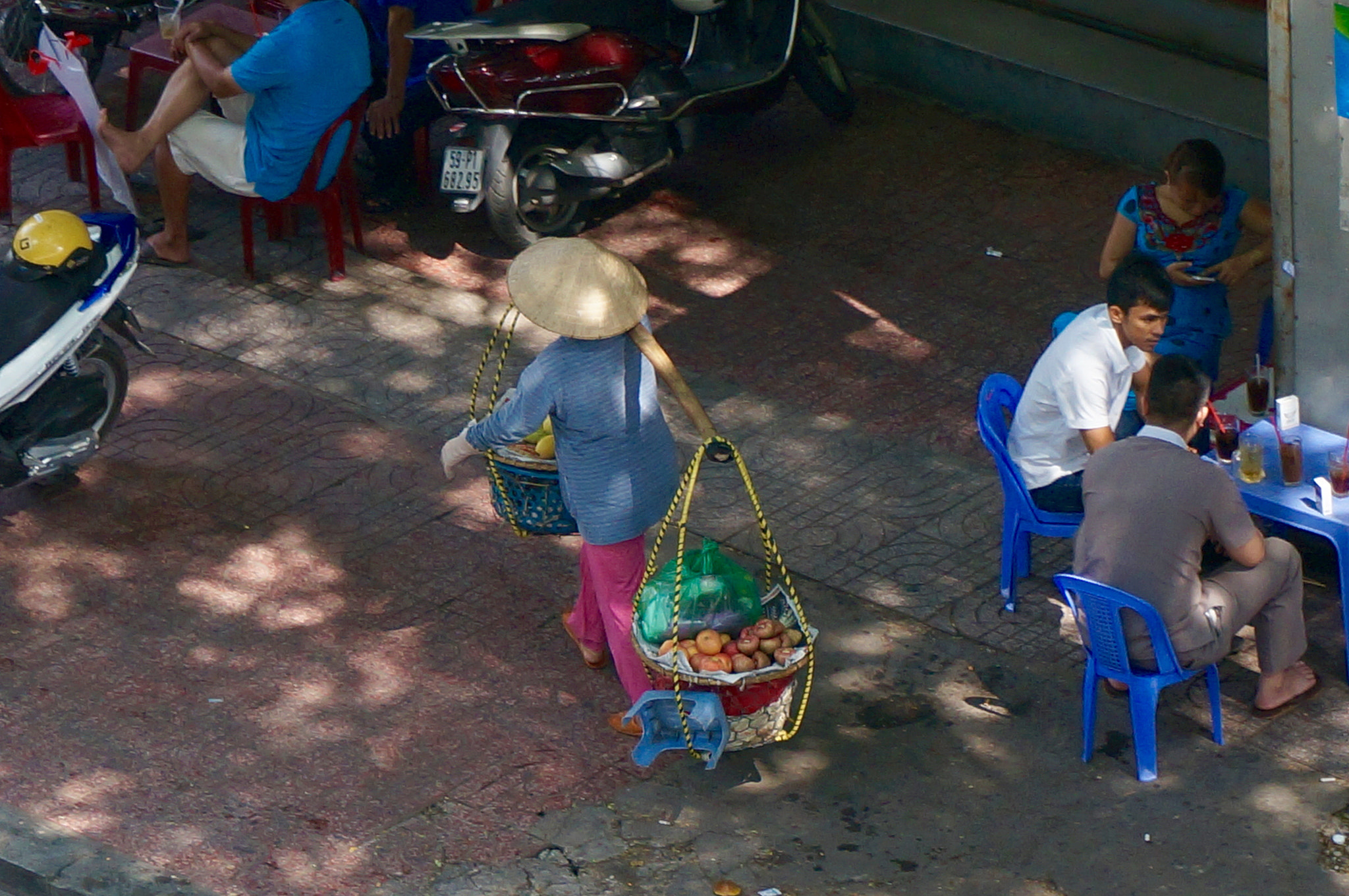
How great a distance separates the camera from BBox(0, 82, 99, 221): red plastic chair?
8.95 m

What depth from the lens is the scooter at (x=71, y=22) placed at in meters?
10.4

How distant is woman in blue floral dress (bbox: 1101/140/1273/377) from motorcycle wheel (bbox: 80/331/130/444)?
3986mm

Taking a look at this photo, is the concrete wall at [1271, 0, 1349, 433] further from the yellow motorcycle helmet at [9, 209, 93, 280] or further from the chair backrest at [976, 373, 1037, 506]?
the yellow motorcycle helmet at [9, 209, 93, 280]

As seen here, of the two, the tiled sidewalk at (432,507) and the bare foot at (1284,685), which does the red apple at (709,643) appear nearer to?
the tiled sidewalk at (432,507)

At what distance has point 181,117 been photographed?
27.6 feet

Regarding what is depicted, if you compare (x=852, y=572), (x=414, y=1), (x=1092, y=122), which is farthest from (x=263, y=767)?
(x=1092, y=122)

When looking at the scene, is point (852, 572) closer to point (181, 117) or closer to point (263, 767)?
point (263, 767)

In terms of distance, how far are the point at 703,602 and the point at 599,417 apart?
652mm

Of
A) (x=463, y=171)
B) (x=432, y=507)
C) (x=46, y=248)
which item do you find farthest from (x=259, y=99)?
(x=432, y=507)

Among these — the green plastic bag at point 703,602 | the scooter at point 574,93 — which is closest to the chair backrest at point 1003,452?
the green plastic bag at point 703,602

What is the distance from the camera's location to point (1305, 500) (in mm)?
5637

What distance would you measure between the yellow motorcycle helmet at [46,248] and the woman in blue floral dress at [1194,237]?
13.2 ft

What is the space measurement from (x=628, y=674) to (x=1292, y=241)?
2692 millimetres

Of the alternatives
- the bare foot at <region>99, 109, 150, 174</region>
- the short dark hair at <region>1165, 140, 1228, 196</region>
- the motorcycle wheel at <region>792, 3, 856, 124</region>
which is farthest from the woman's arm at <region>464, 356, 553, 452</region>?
the motorcycle wheel at <region>792, 3, 856, 124</region>
